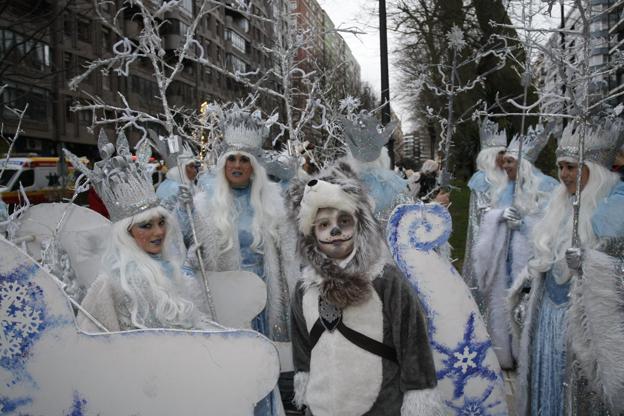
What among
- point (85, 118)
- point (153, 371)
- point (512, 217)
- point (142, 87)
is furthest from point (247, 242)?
point (142, 87)

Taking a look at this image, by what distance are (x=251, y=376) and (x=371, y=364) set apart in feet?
1.77

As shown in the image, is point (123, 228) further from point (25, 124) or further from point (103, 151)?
point (25, 124)

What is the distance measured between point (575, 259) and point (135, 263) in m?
2.08

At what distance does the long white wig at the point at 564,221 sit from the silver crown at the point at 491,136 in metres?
3.22

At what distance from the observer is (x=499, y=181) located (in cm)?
629

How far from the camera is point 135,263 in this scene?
3.04m

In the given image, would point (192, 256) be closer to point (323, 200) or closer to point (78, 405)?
point (78, 405)

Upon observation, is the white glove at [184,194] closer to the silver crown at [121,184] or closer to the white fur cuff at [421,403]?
the silver crown at [121,184]

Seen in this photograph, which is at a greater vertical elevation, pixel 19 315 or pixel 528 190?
pixel 528 190

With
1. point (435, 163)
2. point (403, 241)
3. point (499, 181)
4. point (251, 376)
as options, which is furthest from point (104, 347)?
point (435, 163)

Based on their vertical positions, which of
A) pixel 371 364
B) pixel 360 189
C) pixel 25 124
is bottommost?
pixel 371 364

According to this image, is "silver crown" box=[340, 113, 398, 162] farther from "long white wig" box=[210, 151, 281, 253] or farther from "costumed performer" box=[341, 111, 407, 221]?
"long white wig" box=[210, 151, 281, 253]

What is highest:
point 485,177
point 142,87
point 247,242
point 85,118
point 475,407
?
point 142,87

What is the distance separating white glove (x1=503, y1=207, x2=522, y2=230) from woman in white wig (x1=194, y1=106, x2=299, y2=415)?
192 cm
